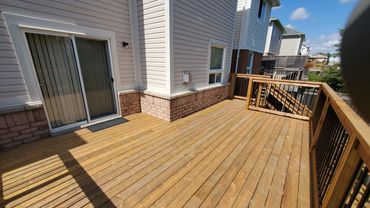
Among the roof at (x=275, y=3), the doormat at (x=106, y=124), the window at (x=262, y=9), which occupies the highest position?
the roof at (x=275, y=3)

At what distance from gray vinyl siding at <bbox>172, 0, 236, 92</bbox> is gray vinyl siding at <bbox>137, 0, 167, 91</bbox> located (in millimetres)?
284

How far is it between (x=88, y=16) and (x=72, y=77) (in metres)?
1.28

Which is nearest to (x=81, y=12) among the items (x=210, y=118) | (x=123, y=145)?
(x=123, y=145)

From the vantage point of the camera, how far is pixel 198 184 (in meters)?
2.03

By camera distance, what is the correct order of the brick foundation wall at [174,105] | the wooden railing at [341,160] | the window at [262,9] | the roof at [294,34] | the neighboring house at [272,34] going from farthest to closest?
1. the roof at [294,34]
2. the neighboring house at [272,34]
3. the window at [262,9]
4. the brick foundation wall at [174,105]
5. the wooden railing at [341,160]

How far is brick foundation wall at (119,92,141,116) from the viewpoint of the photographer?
163 inches

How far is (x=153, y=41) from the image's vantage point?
3.76 metres

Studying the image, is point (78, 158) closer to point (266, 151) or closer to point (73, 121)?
point (73, 121)

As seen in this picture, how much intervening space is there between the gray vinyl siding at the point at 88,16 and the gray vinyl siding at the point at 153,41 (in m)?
0.35

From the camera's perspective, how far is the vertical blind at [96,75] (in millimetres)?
3365

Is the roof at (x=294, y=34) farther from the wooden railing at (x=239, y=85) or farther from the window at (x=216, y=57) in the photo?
the window at (x=216, y=57)

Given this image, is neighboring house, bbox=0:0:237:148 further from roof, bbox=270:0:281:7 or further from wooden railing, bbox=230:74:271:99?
roof, bbox=270:0:281:7

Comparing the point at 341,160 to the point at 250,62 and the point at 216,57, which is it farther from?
the point at 250,62

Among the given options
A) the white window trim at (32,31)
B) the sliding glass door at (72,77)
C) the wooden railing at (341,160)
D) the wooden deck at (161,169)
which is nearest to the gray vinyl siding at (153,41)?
the sliding glass door at (72,77)
